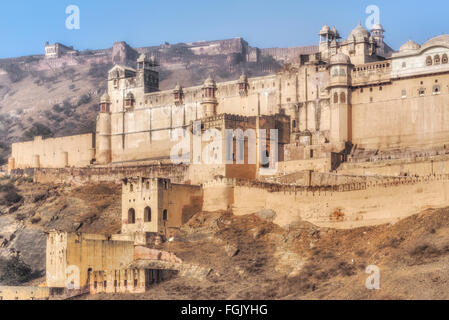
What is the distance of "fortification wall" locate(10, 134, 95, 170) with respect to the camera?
88.2m

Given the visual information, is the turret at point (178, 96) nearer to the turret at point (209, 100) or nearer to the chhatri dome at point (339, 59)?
the turret at point (209, 100)

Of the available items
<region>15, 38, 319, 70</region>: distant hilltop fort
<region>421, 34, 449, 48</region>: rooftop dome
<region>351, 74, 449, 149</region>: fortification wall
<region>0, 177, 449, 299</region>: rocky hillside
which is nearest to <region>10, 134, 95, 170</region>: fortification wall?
<region>0, 177, 449, 299</region>: rocky hillside

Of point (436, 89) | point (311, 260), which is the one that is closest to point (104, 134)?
point (436, 89)

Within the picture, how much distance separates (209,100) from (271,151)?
1155 centimetres

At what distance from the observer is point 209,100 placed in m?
80.4

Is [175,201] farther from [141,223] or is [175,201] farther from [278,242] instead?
[278,242]

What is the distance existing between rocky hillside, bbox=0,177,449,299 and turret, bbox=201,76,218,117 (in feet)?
48.0

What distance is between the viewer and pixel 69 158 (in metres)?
88.8

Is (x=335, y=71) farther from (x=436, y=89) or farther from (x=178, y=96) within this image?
(x=178, y=96)
